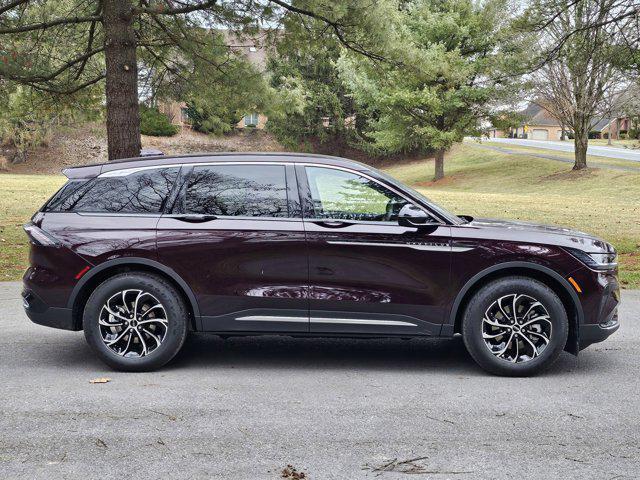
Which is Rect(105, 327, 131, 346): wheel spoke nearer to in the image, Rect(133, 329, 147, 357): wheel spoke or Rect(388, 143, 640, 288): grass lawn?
Rect(133, 329, 147, 357): wheel spoke

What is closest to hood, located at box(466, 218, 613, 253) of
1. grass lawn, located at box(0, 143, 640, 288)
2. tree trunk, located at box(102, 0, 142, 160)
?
grass lawn, located at box(0, 143, 640, 288)

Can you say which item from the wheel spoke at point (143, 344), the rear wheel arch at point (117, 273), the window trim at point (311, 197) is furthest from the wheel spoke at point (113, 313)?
the window trim at point (311, 197)

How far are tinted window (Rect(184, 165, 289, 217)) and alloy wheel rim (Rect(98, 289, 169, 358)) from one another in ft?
2.68

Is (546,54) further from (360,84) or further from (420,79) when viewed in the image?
(360,84)

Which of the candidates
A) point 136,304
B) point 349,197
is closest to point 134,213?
point 136,304

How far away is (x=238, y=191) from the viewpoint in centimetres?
589

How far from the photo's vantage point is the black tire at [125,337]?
566 cm

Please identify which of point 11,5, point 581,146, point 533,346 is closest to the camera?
point 533,346

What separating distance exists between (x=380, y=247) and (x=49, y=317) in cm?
270

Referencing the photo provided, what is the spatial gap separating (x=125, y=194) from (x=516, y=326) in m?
3.31

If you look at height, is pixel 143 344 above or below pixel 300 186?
below

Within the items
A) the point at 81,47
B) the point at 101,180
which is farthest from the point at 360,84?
the point at 101,180

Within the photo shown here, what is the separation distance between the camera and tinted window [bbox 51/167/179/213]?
5906mm

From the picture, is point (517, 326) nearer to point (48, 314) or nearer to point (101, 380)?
point (101, 380)
